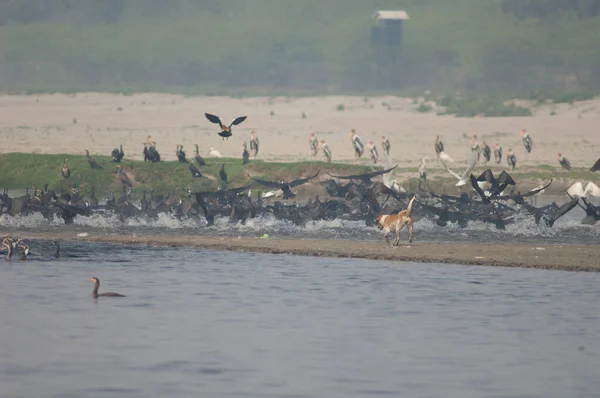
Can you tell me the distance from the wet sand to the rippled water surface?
1.42 feet

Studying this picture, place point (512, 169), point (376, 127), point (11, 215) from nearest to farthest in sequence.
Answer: point (11, 215) < point (512, 169) < point (376, 127)

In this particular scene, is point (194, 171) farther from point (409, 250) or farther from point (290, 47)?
point (290, 47)

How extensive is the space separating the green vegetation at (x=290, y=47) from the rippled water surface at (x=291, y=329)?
75.4 metres

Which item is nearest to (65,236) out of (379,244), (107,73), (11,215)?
(11,215)

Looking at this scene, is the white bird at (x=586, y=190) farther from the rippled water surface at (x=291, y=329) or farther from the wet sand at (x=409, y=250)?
the rippled water surface at (x=291, y=329)

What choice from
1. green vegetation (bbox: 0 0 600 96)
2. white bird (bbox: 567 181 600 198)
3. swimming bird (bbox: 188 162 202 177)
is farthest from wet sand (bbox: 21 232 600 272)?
green vegetation (bbox: 0 0 600 96)

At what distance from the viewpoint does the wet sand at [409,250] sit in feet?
82.3

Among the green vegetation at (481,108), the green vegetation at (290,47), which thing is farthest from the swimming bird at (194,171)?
the green vegetation at (290,47)

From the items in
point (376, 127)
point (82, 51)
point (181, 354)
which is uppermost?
point (82, 51)

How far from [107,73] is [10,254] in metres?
90.8

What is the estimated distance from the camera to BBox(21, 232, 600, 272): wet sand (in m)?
25.1

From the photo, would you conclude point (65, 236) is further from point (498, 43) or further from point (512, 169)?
point (498, 43)

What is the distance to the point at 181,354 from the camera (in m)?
17.0

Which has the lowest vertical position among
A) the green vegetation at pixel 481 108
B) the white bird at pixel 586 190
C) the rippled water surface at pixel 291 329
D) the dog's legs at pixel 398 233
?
the rippled water surface at pixel 291 329
